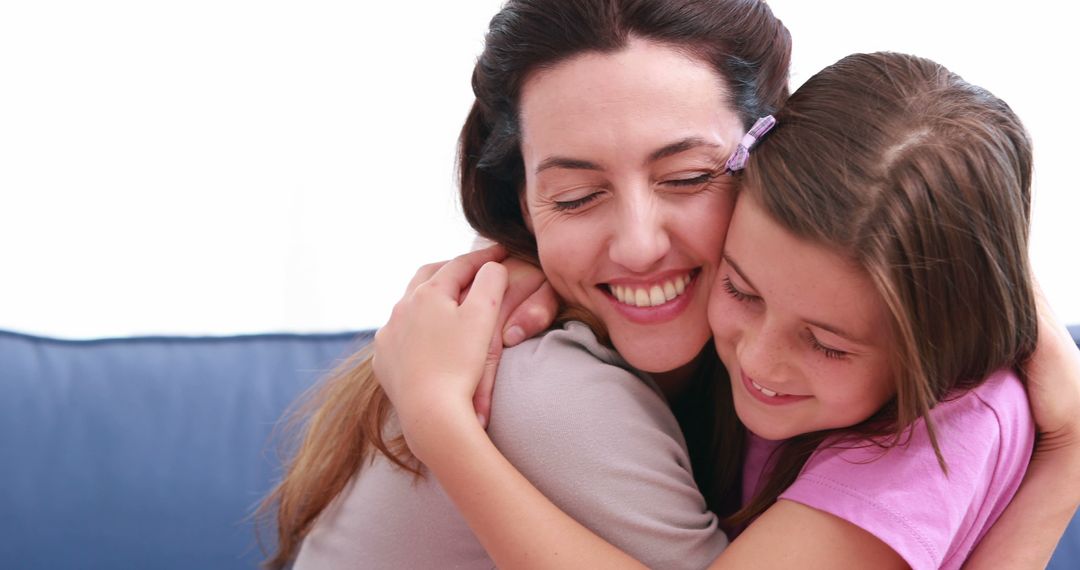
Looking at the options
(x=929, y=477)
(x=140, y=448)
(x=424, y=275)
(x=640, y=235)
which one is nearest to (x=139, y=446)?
(x=140, y=448)

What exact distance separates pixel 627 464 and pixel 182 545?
99 cm

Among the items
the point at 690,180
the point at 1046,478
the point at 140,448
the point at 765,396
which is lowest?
the point at 140,448

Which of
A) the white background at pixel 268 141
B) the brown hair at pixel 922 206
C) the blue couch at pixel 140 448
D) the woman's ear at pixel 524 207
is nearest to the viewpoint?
the brown hair at pixel 922 206

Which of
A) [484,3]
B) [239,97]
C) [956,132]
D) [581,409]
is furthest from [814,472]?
[239,97]

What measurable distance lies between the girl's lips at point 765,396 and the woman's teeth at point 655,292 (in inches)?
5.2

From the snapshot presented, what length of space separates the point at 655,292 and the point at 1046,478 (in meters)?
0.48

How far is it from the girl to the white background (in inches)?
57.1

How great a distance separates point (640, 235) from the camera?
1.28m

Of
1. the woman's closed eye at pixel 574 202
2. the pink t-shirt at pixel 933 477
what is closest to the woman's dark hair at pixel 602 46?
the woman's closed eye at pixel 574 202

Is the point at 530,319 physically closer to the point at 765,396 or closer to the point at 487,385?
the point at 487,385

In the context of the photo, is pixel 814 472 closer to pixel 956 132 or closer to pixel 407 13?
pixel 956 132

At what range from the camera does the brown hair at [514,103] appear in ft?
4.32

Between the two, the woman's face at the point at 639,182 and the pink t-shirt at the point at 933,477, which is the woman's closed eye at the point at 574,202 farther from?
the pink t-shirt at the point at 933,477

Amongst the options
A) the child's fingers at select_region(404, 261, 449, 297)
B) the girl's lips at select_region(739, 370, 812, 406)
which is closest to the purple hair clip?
the girl's lips at select_region(739, 370, 812, 406)
